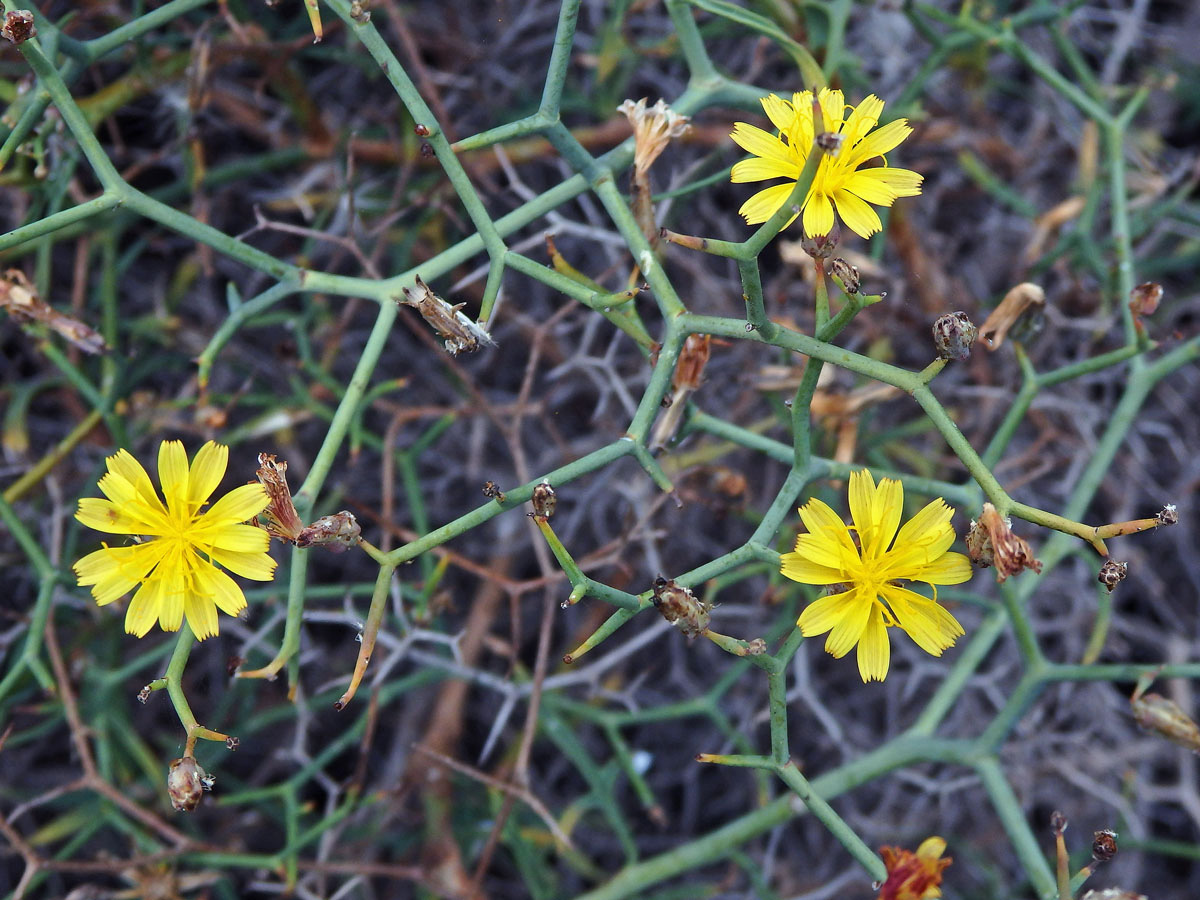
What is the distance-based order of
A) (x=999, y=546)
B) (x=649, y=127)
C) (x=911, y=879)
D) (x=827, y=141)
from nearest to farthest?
(x=827, y=141) < (x=999, y=546) < (x=911, y=879) < (x=649, y=127)

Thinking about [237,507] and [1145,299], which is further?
[1145,299]

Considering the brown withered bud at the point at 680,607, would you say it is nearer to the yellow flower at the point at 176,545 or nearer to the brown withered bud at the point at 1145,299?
the yellow flower at the point at 176,545

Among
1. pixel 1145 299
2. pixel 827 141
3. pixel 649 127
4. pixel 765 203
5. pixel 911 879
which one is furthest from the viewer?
pixel 1145 299

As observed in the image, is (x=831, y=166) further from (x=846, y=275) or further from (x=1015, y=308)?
(x=1015, y=308)

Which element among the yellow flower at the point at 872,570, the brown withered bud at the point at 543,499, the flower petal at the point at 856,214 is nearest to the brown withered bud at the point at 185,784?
the brown withered bud at the point at 543,499

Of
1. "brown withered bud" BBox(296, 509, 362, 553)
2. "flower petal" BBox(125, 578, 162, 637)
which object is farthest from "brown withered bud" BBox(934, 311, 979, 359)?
"flower petal" BBox(125, 578, 162, 637)

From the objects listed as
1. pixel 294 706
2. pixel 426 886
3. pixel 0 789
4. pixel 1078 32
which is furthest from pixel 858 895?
pixel 1078 32

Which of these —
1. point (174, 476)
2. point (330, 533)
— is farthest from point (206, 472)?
point (330, 533)

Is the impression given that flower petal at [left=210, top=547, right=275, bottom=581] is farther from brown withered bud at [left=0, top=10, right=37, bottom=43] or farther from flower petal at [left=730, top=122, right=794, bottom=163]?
flower petal at [left=730, top=122, right=794, bottom=163]
